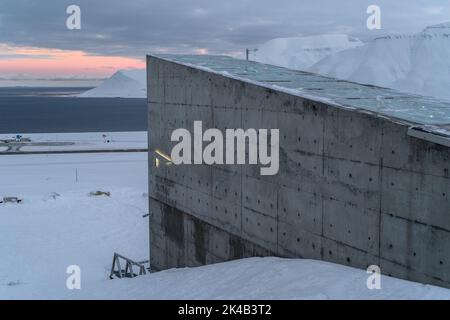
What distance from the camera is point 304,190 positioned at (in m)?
11.8

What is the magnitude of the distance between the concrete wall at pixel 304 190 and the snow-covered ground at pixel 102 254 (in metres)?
0.72

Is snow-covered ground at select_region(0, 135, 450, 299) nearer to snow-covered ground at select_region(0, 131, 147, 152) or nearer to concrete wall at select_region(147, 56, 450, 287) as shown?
concrete wall at select_region(147, 56, 450, 287)

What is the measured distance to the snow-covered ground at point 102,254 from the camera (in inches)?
360

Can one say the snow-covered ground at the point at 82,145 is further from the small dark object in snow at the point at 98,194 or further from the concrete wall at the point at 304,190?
the concrete wall at the point at 304,190

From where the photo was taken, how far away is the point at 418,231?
9.23 meters

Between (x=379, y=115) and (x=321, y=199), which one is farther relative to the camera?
(x=321, y=199)

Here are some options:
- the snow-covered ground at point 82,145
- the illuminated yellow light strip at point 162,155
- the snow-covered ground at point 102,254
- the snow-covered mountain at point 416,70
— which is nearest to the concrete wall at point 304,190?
the illuminated yellow light strip at point 162,155

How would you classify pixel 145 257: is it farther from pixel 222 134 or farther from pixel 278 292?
pixel 278 292

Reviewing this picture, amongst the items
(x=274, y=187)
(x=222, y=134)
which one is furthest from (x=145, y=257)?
(x=274, y=187)

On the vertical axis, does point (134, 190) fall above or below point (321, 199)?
below

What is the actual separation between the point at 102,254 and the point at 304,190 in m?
13.0

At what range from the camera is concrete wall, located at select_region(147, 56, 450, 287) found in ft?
30.1

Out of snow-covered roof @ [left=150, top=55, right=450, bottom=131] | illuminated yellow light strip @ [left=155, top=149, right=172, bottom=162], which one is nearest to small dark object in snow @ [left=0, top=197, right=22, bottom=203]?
illuminated yellow light strip @ [left=155, top=149, right=172, bottom=162]

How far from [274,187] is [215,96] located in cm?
355
